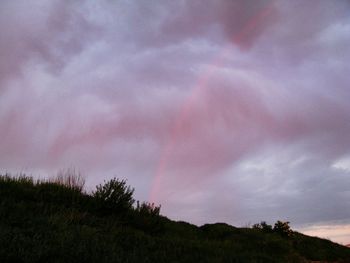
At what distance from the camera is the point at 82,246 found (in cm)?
866

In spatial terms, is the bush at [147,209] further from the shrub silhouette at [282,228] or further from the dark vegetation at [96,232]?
the shrub silhouette at [282,228]

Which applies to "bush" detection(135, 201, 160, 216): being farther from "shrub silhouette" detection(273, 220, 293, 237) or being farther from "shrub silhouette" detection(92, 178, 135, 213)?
"shrub silhouette" detection(273, 220, 293, 237)

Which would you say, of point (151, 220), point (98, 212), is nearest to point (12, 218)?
point (98, 212)

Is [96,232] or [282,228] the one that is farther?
[282,228]

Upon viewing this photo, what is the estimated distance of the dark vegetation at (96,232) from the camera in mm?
8258

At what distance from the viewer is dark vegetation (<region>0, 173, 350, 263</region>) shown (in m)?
8.26

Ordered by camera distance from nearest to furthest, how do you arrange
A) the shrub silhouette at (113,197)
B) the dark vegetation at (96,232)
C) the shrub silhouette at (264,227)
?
1. the dark vegetation at (96,232)
2. the shrub silhouette at (113,197)
3. the shrub silhouette at (264,227)

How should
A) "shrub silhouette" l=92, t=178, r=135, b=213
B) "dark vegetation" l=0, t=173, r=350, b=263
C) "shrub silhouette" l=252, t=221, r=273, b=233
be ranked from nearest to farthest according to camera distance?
"dark vegetation" l=0, t=173, r=350, b=263 < "shrub silhouette" l=92, t=178, r=135, b=213 < "shrub silhouette" l=252, t=221, r=273, b=233

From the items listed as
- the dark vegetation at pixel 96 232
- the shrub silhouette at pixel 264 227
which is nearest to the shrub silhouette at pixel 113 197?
the dark vegetation at pixel 96 232

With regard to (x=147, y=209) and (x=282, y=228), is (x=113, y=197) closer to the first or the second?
(x=147, y=209)

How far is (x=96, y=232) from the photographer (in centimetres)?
1141

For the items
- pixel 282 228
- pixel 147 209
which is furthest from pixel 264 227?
pixel 147 209

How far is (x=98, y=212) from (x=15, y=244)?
21.3ft

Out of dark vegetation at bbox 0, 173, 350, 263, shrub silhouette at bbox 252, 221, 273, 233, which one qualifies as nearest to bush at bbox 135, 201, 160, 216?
dark vegetation at bbox 0, 173, 350, 263
